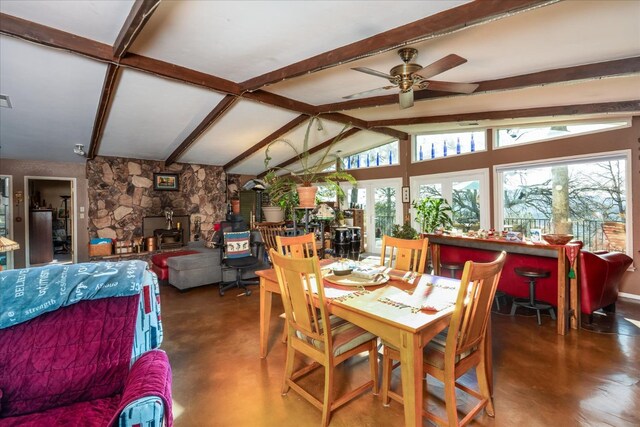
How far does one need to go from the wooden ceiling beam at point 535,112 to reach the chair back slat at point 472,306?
3200 mm

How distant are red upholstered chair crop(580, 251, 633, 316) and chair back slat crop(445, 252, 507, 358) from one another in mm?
2067

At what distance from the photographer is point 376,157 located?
7.51 meters

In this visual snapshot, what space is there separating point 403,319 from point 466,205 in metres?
4.98

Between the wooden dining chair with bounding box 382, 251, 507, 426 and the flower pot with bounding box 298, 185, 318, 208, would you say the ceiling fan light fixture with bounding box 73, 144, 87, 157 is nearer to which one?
the flower pot with bounding box 298, 185, 318, 208

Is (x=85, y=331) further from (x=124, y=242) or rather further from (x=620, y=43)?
(x=124, y=242)

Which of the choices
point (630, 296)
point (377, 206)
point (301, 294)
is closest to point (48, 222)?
point (377, 206)

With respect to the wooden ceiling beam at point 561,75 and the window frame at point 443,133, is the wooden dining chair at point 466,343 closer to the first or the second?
the wooden ceiling beam at point 561,75

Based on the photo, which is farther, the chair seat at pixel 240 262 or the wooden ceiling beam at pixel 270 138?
the wooden ceiling beam at pixel 270 138

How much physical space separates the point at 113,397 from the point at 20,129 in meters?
5.18

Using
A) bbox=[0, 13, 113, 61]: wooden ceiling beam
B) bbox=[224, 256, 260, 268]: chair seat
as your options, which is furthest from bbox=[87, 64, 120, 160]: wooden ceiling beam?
bbox=[224, 256, 260, 268]: chair seat

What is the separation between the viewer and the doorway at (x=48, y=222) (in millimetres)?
6148

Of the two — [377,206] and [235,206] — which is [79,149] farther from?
[377,206]

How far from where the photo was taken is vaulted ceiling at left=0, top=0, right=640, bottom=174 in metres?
2.13

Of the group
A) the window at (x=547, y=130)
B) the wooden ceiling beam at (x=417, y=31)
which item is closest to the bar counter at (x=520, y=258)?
the window at (x=547, y=130)
